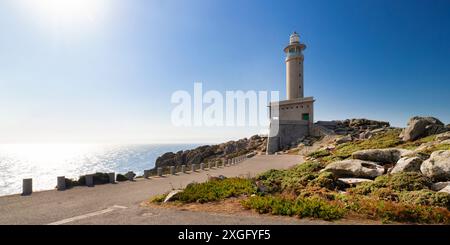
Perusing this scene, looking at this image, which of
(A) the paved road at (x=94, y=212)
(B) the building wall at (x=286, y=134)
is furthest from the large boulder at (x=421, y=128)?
(B) the building wall at (x=286, y=134)

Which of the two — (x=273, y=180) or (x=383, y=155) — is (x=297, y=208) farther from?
(x=383, y=155)

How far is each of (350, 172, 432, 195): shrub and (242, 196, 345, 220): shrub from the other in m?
3.16

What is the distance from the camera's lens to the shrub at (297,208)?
7538mm

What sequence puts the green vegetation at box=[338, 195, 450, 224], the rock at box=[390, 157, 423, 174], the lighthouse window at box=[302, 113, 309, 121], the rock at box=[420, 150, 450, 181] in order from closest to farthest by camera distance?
1. the green vegetation at box=[338, 195, 450, 224]
2. the rock at box=[420, 150, 450, 181]
3. the rock at box=[390, 157, 423, 174]
4. the lighthouse window at box=[302, 113, 309, 121]

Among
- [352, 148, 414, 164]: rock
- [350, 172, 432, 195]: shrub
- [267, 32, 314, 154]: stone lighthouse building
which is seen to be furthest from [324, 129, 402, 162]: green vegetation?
[267, 32, 314, 154]: stone lighthouse building

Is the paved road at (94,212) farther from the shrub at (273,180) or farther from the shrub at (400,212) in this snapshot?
the shrub at (273,180)

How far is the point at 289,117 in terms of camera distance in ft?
187

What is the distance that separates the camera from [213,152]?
6194cm

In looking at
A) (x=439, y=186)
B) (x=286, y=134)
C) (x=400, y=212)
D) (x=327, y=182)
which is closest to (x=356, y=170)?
(x=327, y=182)

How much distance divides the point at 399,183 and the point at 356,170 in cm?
294

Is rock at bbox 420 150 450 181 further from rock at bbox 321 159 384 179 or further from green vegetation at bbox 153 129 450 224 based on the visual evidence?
rock at bbox 321 159 384 179

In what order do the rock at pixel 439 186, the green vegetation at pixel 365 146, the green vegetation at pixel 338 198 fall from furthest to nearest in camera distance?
the green vegetation at pixel 365 146 < the rock at pixel 439 186 < the green vegetation at pixel 338 198

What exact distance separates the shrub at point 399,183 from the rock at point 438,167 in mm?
595

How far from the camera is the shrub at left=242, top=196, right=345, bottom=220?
24.7 feet
